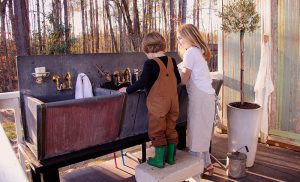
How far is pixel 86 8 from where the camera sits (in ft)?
13.8

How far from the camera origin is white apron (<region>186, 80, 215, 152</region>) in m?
2.59

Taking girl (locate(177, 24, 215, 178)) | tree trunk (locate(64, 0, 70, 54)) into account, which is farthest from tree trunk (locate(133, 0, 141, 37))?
girl (locate(177, 24, 215, 178))

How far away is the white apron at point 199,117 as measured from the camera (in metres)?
2.59

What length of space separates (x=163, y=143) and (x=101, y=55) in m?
0.99

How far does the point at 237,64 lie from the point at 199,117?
1585 mm

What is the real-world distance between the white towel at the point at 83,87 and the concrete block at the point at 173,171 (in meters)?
0.74

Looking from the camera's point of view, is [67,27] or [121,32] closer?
[67,27]

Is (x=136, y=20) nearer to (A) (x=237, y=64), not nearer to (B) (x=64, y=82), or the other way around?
(A) (x=237, y=64)

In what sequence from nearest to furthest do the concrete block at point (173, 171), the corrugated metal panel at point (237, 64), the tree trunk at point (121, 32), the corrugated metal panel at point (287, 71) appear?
the concrete block at point (173, 171), the corrugated metal panel at point (287, 71), the corrugated metal panel at point (237, 64), the tree trunk at point (121, 32)

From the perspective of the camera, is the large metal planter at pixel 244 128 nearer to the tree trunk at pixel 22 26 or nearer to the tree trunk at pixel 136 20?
the tree trunk at pixel 136 20

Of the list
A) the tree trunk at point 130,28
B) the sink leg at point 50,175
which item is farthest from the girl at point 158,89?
the tree trunk at point 130,28

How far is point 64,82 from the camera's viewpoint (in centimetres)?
251

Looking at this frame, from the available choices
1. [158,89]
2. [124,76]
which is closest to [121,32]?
[124,76]

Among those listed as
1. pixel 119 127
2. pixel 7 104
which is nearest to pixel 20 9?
pixel 7 104
